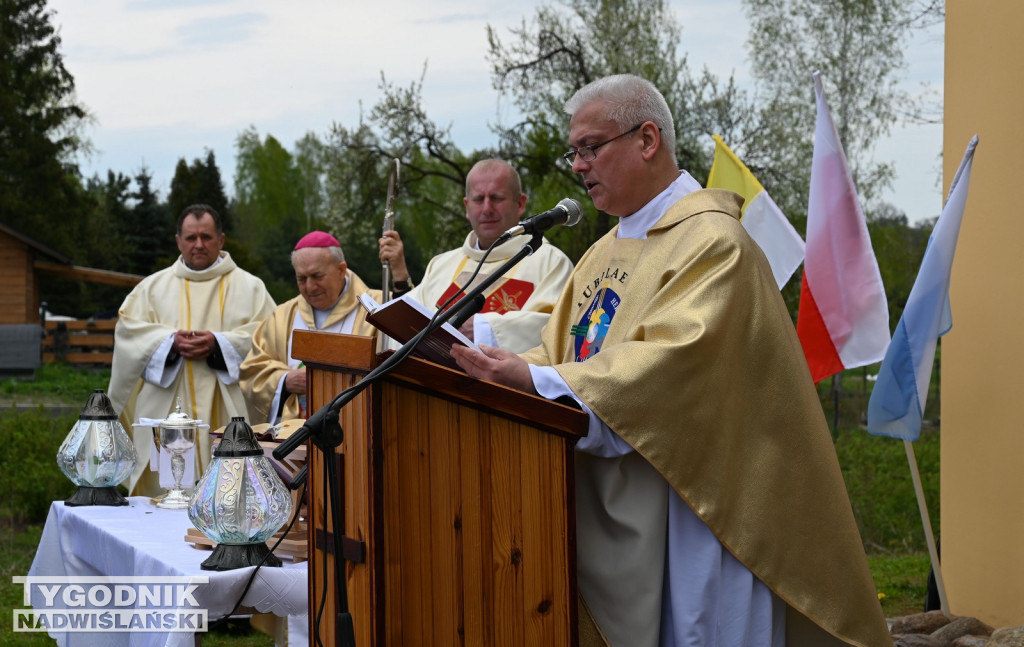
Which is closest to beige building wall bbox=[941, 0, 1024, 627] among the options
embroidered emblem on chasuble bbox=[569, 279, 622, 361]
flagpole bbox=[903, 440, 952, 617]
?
flagpole bbox=[903, 440, 952, 617]

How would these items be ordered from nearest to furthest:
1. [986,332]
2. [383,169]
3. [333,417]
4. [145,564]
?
[333,417] → [145,564] → [986,332] → [383,169]

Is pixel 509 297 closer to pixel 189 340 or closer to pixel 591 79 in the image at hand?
pixel 189 340

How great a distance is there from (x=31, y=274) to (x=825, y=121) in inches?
903

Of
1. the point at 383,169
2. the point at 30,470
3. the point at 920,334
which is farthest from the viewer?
the point at 383,169

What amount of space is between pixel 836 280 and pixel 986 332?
2.17 ft

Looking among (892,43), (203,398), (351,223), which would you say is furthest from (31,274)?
(203,398)

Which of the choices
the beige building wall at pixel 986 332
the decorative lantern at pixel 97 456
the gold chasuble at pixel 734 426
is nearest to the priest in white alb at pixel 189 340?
the decorative lantern at pixel 97 456

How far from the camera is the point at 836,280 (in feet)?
16.8

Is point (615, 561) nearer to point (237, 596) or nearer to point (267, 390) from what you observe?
point (237, 596)

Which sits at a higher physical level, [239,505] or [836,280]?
[836,280]

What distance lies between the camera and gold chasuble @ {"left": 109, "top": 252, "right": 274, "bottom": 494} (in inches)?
265

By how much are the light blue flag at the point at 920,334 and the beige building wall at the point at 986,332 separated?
0.93 feet

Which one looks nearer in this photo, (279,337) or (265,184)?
(279,337)

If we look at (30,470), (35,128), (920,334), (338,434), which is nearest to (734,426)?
(338,434)
